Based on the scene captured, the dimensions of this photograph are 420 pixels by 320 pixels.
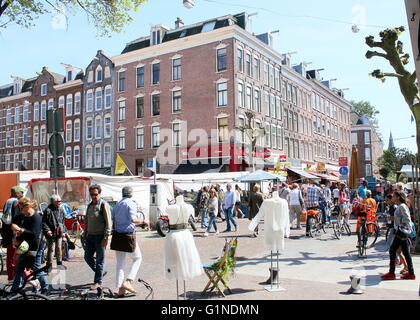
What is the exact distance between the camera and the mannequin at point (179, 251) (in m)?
4.94

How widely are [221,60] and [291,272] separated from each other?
2481 centimetres

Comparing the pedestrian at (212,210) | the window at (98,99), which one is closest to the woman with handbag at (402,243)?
the pedestrian at (212,210)

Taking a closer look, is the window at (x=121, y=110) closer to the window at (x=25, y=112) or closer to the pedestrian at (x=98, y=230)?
the window at (x=25, y=112)

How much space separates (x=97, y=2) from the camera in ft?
36.3

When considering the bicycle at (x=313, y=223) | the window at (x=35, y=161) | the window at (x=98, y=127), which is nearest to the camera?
the bicycle at (x=313, y=223)

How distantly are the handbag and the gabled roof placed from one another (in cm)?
2675

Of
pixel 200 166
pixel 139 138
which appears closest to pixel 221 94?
pixel 200 166

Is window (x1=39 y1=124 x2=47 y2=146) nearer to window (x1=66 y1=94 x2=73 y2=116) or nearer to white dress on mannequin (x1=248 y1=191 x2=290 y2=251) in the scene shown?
window (x1=66 y1=94 x2=73 y2=116)

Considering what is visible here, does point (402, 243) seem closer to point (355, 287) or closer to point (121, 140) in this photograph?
point (355, 287)

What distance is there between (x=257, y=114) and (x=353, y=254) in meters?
23.3

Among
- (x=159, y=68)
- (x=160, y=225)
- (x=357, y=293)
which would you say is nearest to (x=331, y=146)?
(x=159, y=68)

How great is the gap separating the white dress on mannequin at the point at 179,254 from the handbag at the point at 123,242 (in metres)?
1.23

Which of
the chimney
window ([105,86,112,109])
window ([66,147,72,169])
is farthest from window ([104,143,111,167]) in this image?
the chimney

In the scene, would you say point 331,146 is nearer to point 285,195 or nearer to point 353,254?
point 285,195
